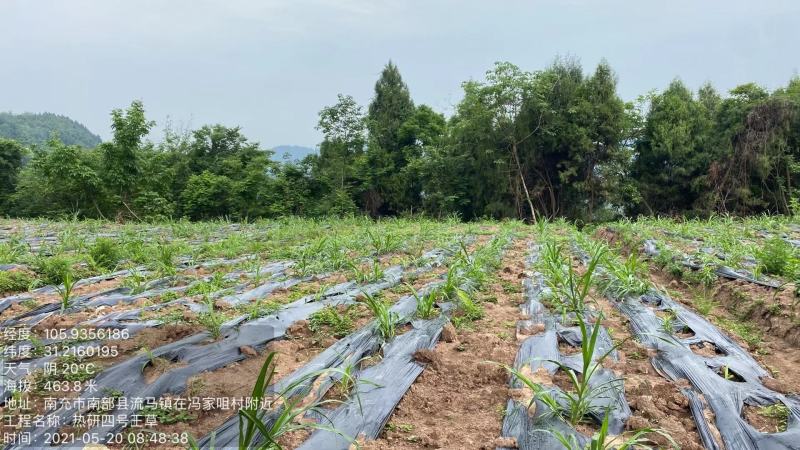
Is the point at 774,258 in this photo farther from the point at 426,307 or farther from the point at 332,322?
the point at 332,322

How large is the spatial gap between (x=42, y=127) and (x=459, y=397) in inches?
2759

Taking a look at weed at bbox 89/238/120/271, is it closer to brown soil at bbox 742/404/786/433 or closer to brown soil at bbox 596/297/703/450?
brown soil at bbox 596/297/703/450

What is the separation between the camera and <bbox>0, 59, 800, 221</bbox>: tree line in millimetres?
15852

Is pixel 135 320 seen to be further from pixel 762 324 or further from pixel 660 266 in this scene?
pixel 660 266

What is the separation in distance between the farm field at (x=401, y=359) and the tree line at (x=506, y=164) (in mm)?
13599

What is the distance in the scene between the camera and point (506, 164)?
1709 centimetres

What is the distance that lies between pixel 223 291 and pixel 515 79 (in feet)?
49.1

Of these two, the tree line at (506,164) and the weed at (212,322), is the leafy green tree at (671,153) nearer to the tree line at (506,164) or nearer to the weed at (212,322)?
the tree line at (506,164)

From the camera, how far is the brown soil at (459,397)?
1.49 m

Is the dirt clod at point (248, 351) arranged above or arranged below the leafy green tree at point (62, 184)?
below

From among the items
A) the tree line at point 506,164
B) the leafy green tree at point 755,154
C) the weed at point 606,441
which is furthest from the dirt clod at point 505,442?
the leafy green tree at point 755,154

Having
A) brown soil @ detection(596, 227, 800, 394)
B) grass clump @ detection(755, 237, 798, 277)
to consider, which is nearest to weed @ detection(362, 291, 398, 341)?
brown soil @ detection(596, 227, 800, 394)

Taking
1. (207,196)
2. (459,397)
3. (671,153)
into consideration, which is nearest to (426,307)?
(459,397)

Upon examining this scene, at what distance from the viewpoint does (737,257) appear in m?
3.89
